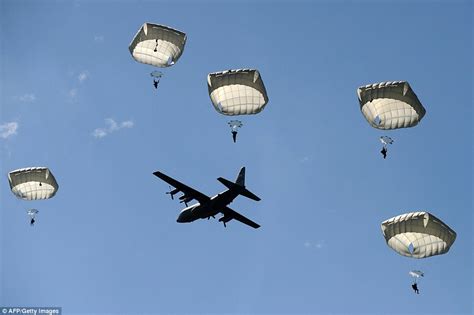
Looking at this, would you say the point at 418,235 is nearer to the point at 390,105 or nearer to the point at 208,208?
the point at 390,105

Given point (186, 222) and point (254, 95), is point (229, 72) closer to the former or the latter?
point (254, 95)

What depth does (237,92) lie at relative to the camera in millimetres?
61250

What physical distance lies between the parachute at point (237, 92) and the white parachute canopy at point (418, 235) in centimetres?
1525

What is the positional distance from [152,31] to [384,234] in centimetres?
2684

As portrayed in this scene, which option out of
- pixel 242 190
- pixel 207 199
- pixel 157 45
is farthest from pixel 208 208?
pixel 157 45

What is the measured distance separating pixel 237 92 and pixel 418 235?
64.2 ft

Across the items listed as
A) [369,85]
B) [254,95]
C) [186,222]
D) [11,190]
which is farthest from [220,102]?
[11,190]

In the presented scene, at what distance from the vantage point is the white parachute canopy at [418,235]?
55.0m

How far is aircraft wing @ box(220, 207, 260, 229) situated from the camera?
242ft

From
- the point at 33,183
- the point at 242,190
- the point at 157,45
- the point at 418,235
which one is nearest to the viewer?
the point at 418,235

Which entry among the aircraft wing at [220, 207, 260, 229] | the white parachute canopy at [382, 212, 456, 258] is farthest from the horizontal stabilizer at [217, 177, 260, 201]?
the white parachute canopy at [382, 212, 456, 258]

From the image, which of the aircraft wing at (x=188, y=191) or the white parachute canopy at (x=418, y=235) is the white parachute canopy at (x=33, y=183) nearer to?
the aircraft wing at (x=188, y=191)

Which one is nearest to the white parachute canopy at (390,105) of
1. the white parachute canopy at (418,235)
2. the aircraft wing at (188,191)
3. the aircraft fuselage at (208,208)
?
the white parachute canopy at (418,235)

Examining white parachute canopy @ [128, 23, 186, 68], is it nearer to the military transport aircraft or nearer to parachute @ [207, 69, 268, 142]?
parachute @ [207, 69, 268, 142]
